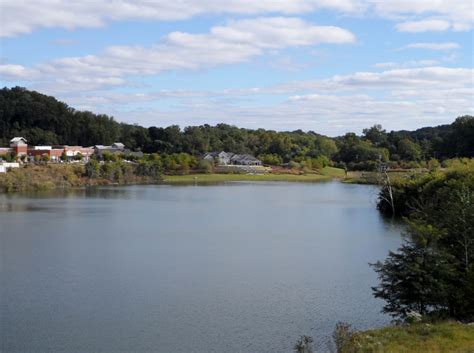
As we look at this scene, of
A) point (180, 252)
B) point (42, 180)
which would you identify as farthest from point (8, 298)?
point (42, 180)

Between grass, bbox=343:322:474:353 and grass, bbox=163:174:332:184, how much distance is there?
5352 centimetres

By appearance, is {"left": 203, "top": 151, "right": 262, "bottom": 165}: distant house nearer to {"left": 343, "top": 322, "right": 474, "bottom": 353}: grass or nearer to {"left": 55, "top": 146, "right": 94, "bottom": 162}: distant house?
{"left": 55, "top": 146, "right": 94, "bottom": 162}: distant house

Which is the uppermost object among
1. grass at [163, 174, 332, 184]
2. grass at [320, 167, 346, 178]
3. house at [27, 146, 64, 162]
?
house at [27, 146, 64, 162]

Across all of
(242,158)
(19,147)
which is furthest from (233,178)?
(19,147)

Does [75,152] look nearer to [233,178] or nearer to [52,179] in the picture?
[52,179]

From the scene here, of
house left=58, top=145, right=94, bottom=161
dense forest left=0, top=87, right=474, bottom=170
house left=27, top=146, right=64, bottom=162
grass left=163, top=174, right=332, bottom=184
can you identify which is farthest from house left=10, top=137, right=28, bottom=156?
grass left=163, top=174, right=332, bottom=184

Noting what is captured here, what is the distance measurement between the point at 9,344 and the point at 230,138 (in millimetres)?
80689

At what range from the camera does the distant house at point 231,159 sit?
3236 inches

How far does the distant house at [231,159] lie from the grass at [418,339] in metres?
70.6

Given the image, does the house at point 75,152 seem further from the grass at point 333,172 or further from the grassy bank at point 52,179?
the grass at point 333,172

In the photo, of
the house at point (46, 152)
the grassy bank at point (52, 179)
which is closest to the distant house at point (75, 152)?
the house at point (46, 152)

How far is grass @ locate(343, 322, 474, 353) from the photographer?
Result: 30.9 feet

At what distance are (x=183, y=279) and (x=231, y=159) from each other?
6802cm

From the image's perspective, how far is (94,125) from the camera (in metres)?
83.2
